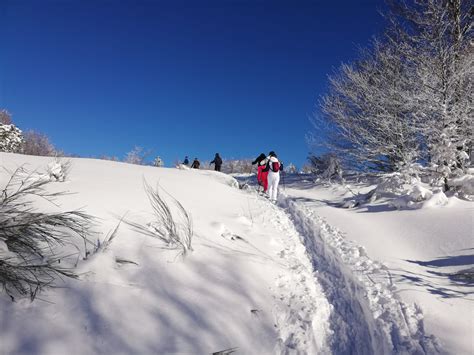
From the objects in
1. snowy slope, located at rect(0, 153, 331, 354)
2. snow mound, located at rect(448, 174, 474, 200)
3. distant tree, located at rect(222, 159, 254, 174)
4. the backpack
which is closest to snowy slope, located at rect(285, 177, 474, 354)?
snow mound, located at rect(448, 174, 474, 200)

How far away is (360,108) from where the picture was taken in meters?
12.2

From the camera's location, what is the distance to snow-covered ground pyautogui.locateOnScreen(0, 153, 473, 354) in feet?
7.08

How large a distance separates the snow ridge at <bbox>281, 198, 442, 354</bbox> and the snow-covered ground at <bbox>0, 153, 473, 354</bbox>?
13mm

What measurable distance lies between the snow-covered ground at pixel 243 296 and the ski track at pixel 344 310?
0.05ft

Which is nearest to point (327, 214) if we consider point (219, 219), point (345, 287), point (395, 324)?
point (219, 219)

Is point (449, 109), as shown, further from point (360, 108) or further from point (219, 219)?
point (219, 219)

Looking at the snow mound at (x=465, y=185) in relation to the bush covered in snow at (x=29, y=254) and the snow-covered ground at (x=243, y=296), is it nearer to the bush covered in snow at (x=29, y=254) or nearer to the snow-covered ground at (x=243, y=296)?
the snow-covered ground at (x=243, y=296)

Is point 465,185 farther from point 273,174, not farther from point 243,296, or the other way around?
point 243,296

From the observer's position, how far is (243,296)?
3090 mm

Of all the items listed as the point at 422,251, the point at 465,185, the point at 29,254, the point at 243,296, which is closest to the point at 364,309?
the point at 243,296

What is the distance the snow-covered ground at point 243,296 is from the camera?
216cm

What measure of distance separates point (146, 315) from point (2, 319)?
955 mm

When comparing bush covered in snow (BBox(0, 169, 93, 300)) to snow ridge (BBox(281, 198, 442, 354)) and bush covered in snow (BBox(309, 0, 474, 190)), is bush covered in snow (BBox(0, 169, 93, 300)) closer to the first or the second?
snow ridge (BBox(281, 198, 442, 354))

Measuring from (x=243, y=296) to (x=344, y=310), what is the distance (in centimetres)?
117
